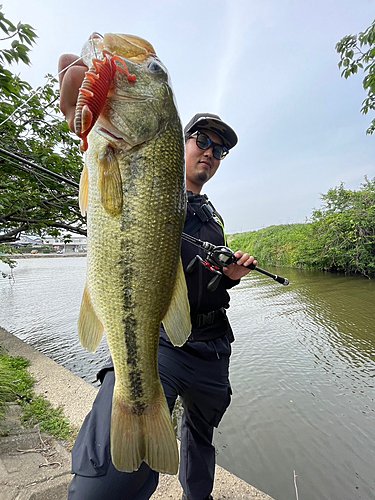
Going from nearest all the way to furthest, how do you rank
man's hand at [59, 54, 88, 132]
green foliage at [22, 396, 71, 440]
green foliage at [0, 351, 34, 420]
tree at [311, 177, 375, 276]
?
man's hand at [59, 54, 88, 132] → green foliage at [22, 396, 71, 440] → green foliage at [0, 351, 34, 420] → tree at [311, 177, 375, 276]

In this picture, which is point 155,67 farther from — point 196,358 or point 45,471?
point 45,471

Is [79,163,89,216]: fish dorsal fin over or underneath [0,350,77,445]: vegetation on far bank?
over

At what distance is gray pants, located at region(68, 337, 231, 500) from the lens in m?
1.29

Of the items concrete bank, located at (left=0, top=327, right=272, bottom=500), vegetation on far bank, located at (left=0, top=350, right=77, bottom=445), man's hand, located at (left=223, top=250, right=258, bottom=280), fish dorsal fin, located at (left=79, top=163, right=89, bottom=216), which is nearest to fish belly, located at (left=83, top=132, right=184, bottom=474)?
fish dorsal fin, located at (left=79, top=163, right=89, bottom=216)

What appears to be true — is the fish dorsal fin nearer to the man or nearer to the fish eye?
the man

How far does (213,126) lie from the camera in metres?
2.46

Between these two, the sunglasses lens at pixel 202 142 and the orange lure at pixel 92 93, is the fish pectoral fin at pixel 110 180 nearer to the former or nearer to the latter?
the orange lure at pixel 92 93

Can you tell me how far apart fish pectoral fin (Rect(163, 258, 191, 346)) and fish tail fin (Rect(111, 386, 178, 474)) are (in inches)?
13.5

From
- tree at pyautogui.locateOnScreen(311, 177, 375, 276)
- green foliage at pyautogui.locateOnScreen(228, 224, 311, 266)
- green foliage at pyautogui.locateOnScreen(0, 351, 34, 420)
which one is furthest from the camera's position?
green foliage at pyautogui.locateOnScreen(228, 224, 311, 266)

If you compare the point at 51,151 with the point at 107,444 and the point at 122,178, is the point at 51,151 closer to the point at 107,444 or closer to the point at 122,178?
the point at 122,178

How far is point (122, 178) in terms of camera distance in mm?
1252

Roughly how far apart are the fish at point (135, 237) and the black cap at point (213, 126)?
1083 millimetres

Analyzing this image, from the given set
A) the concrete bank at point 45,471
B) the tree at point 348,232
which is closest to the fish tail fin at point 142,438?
the concrete bank at point 45,471

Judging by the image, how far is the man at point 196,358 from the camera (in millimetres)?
1373
